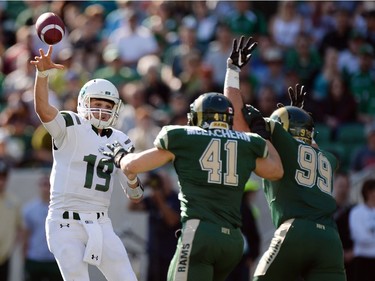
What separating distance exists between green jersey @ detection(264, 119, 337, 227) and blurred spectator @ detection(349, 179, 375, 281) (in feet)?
11.9

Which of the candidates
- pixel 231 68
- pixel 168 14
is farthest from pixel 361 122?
pixel 231 68

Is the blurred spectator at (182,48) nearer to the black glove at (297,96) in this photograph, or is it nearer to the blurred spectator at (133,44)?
the blurred spectator at (133,44)

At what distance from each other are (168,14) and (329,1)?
8.50 ft

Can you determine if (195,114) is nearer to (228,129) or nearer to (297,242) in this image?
(228,129)

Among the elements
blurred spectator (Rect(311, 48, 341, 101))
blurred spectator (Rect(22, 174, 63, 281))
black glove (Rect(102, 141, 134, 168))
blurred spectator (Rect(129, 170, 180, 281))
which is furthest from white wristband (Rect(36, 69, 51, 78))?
blurred spectator (Rect(311, 48, 341, 101))

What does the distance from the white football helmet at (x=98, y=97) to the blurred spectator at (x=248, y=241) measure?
379 cm

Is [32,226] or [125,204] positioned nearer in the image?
[32,226]

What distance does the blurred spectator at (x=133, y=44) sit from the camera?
16859 mm

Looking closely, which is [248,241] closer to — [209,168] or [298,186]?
[298,186]

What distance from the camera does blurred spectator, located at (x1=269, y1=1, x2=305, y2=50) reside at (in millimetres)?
16641

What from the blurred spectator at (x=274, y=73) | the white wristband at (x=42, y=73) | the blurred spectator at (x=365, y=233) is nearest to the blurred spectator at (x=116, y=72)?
the blurred spectator at (x=274, y=73)

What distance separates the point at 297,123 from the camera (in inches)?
345

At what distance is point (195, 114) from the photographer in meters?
8.15

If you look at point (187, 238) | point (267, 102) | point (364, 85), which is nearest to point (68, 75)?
point (267, 102)
